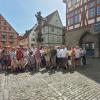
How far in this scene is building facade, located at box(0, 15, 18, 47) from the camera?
53188mm

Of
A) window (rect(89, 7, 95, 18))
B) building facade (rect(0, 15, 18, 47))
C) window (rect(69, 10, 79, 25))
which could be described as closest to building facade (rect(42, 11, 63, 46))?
building facade (rect(0, 15, 18, 47))

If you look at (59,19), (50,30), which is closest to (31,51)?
(50,30)

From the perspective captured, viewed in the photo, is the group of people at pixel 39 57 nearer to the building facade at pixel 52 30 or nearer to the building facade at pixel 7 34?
the building facade at pixel 52 30

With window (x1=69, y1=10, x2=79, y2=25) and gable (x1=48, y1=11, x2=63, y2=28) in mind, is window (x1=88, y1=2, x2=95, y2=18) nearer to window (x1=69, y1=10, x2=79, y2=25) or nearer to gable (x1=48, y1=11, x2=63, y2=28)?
window (x1=69, y1=10, x2=79, y2=25)

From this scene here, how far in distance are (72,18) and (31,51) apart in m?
14.4

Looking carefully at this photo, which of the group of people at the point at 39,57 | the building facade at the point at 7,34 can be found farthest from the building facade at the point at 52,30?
the group of people at the point at 39,57

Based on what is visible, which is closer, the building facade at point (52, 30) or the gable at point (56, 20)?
the building facade at point (52, 30)

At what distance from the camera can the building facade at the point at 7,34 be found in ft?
174

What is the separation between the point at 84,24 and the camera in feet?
76.3

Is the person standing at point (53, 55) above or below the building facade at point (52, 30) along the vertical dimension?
below

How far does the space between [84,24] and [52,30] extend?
21.9 meters

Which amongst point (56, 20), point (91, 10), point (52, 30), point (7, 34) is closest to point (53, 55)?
point (91, 10)

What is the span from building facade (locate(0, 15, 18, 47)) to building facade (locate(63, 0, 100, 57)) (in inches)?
1207

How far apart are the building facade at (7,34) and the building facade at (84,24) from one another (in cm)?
3066
